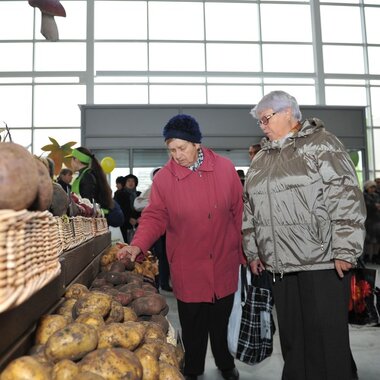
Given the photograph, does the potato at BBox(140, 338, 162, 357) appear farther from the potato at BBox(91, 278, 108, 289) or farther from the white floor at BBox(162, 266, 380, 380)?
the white floor at BBox(162, 266, 380, 380)

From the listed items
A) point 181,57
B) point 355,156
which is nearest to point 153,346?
point 355,156

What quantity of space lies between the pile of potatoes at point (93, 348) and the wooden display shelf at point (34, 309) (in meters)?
0.03

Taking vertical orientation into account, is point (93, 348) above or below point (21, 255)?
below

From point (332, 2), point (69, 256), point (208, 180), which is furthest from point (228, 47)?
point (69, 256)

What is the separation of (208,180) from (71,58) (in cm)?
1090

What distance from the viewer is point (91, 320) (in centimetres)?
→ 133

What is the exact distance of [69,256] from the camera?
169 centimetres

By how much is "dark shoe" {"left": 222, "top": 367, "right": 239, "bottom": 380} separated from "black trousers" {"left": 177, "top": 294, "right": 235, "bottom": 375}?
→ 0.22 metres

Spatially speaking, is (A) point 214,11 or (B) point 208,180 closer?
(B) point 208,180

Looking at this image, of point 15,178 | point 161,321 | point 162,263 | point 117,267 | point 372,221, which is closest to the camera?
point 15,178

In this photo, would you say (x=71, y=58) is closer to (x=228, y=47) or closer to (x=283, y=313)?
(x=228, y=47)

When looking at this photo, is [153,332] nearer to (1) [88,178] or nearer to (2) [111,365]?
(2) [111,365]

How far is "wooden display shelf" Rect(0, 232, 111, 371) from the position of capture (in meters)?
0.98

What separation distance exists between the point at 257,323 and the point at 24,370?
1.69 m
